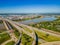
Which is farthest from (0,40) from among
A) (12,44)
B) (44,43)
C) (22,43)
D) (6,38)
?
(44,43)

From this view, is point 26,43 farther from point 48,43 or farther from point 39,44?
point 48,43

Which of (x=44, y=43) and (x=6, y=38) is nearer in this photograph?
(x=44, y=43)

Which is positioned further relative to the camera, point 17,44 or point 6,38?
point 6,38

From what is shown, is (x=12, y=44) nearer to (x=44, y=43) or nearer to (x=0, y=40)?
(x=0, y=40)

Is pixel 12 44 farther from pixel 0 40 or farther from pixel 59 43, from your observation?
pixel 59 43

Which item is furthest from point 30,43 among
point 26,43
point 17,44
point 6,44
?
point 6,44

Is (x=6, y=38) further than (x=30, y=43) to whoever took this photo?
Yes

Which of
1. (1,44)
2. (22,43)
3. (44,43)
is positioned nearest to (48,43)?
(44,43)
